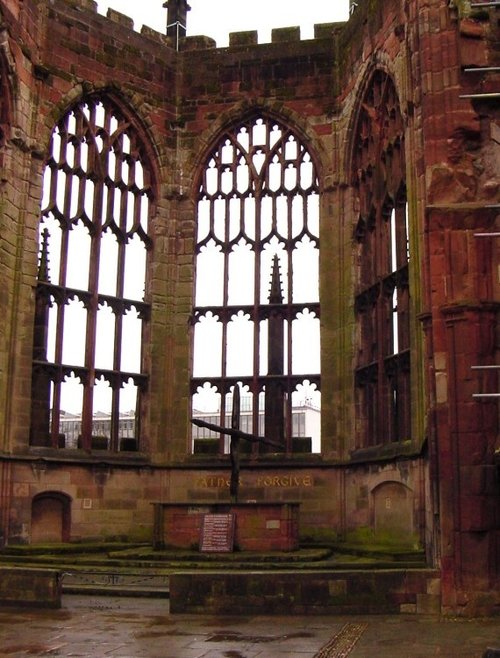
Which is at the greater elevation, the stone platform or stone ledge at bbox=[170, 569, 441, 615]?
the stone platform

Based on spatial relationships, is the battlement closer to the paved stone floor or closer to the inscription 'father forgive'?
the inscription 'father forgive'

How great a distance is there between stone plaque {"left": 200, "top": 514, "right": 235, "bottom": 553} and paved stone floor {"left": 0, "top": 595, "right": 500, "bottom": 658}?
4.76 m

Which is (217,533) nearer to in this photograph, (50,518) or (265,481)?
(265,481)

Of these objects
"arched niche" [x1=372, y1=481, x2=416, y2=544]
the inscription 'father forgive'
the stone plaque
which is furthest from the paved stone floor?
the inscription 'father forgive'

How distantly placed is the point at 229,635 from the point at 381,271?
1203cm

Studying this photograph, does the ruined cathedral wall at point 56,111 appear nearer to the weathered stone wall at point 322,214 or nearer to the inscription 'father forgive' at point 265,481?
the weathered stone wall at point 322,214

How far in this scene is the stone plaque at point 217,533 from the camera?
16891 millimetres

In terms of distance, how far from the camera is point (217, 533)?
55.8ft

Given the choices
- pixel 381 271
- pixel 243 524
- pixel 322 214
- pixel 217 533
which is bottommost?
pixel 217 533

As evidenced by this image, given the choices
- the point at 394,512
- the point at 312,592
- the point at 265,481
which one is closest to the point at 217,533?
the point at 394,512

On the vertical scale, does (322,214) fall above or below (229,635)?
above

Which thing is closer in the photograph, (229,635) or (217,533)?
(229,635)

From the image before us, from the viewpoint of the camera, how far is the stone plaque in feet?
55.4

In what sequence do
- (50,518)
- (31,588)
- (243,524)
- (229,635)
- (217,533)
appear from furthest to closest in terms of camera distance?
1. (50,518)
2. (243,524)
3. (217,533)
4. (31,588)
5. (229,635)
